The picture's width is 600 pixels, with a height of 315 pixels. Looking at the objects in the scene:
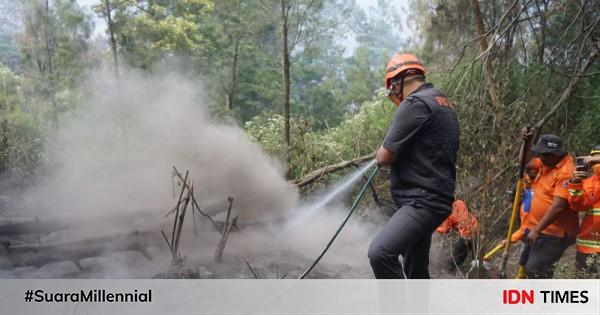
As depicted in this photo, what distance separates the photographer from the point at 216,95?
555 inches

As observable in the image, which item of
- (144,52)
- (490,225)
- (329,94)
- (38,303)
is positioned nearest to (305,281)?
(490,225)

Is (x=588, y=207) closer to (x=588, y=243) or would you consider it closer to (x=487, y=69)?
(x=588, y=243)

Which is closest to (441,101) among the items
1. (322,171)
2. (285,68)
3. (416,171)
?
(416,171)

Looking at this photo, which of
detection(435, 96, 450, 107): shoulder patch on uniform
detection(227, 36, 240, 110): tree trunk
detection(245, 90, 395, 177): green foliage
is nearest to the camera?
detection(435, 96, 450, 107): shoulder patch on uniform

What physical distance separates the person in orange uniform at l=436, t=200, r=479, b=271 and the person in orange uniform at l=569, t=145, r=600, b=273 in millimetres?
861

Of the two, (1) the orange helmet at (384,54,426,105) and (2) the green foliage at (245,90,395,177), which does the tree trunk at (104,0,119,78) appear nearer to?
(2) the green foliage at (245,90,395,177)

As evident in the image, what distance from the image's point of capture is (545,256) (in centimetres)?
429

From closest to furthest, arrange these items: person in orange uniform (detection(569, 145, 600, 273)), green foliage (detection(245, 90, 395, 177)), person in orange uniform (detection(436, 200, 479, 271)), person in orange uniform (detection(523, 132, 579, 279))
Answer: person in orange uniform (detection(569, 145, 600, 273)), person in orange uniform (detection(523, 132, 579, 279)), person in orange uniform (detection(436, 200, 479, 271)), green foliage (detection(245, 90, 395, 177))

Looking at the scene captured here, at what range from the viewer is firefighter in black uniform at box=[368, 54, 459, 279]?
295cm

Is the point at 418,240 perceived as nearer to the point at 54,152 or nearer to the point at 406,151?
the point at 406,151

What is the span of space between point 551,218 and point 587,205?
1.01 ft

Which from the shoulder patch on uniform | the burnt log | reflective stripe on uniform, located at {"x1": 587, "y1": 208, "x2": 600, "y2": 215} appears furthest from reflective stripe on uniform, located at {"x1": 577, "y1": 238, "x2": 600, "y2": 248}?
the burnt log

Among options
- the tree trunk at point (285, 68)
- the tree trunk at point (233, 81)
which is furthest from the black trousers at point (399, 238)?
the tree trunk at point (233, 81)

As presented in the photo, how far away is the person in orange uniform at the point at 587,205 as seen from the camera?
12.9 ft
